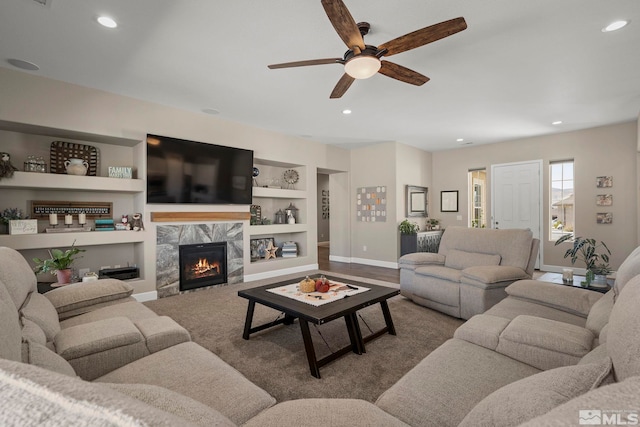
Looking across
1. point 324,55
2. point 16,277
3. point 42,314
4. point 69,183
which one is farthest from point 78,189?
point 324,55

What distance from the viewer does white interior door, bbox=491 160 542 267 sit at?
618 centimetres

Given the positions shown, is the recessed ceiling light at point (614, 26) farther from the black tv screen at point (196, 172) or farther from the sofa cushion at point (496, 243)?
the black tv screen at point (196, 172)

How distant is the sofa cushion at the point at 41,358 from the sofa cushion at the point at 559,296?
2.93 metres

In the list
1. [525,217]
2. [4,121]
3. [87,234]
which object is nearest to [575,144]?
[525,217]

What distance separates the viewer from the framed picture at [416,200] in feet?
22.4

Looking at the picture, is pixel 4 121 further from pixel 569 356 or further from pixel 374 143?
pixel 374 143

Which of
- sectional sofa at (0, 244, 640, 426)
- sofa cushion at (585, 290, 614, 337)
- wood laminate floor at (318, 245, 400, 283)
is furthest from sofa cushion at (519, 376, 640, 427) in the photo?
wood laminate floor at (318, 245, 400, 283)

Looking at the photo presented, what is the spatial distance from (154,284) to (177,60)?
2891mm

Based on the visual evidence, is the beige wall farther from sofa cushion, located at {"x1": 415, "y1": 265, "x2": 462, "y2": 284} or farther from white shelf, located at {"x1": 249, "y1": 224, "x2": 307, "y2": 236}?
white shelf, located at {"x1": 249, "y1": 224, "x2": 307, "y2": 236}

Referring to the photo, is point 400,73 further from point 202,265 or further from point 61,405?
point 202,265

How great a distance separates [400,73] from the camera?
8.62 feet

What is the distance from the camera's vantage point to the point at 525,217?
6.34m

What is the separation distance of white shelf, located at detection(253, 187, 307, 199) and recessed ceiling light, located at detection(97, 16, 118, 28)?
3.16 metres

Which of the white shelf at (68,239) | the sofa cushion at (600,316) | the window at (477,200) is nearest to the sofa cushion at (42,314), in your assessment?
the white shelf at (68,239)
